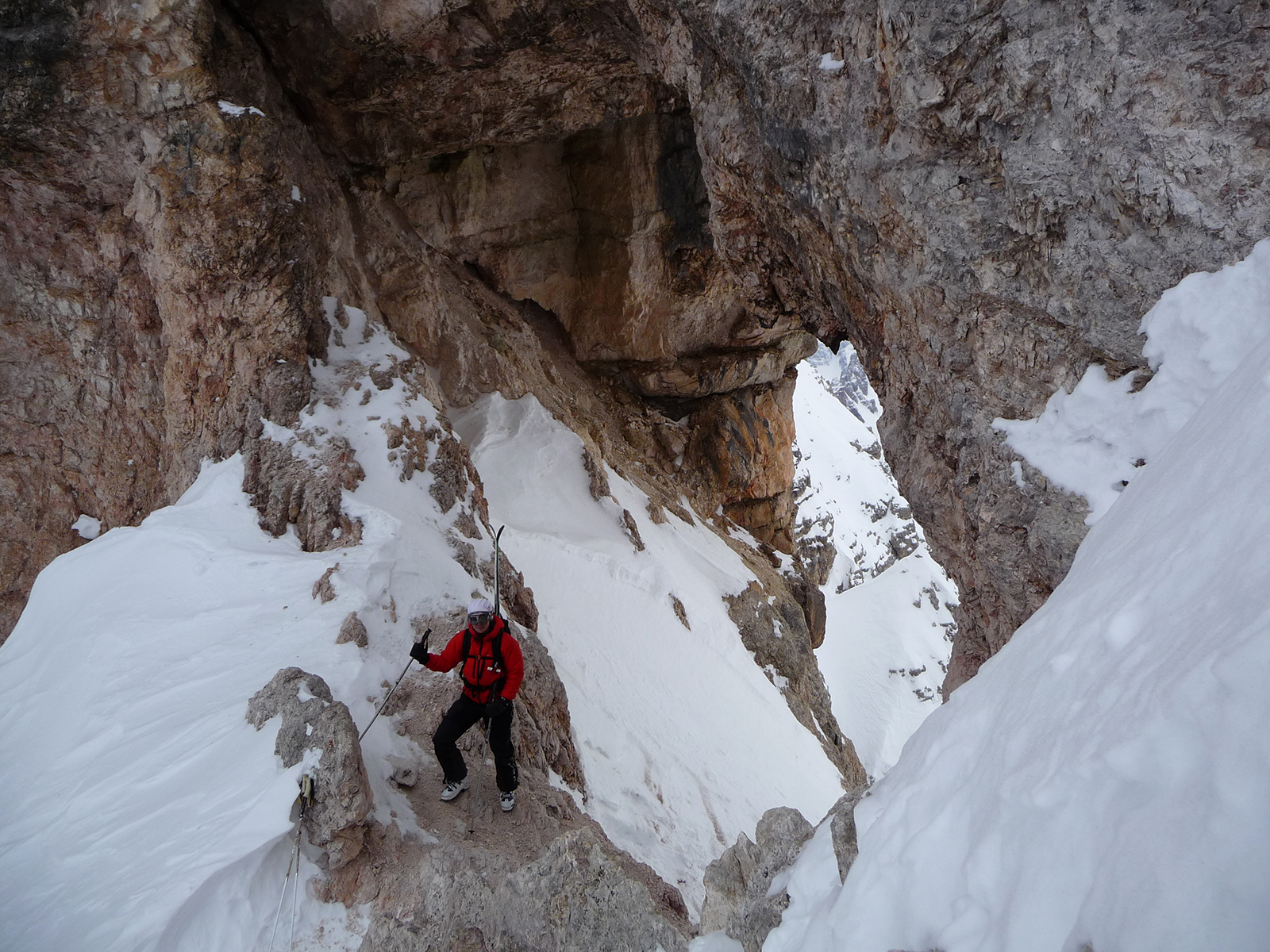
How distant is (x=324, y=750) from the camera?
5.02 m

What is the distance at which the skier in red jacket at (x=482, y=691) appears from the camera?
5574mm

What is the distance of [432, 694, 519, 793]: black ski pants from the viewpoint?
18.3 feet

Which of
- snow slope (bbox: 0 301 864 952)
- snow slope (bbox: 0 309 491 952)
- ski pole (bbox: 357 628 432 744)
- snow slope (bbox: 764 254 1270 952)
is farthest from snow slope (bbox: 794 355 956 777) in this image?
snow slope (bbox: 764 254 1270 952)

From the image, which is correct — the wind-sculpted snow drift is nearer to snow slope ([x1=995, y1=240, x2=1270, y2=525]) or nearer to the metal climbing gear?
snow slope ([x1=995, y1=240, x2=1270, y2=525])

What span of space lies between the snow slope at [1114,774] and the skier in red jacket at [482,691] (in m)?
2.44

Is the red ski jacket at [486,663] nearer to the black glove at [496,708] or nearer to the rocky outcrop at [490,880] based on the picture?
the black glove at [496,708]

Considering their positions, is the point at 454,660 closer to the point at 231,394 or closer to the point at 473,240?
the point at 231,394

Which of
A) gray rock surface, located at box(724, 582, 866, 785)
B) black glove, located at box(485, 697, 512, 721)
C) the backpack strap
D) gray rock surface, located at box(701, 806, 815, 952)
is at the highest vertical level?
gray rock surface, located at box(701, 806, 815, 952)

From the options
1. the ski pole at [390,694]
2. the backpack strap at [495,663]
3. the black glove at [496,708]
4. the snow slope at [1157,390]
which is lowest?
the ski pole at [390,694]

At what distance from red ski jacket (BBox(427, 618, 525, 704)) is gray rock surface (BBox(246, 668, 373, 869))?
0.75 m

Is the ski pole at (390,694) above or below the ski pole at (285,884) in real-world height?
above

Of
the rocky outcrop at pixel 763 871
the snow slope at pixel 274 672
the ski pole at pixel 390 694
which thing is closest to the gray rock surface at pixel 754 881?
the rocky outcrop at pixel 763 871

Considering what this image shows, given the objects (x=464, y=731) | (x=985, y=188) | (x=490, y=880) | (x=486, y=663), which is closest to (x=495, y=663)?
(x=486, y=663)

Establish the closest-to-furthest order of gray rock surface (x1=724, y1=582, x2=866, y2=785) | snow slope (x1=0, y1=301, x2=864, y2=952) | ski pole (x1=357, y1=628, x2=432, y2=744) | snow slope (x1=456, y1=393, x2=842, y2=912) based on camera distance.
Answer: snow slope (x1=0, y1=301, x2=864, y2=952) → ski pole (x1=357, y1=628, x2=432, y2=744) → snow slope (x1=456, y1=393, x2=842, y2=912) → gray rock surface (x1=724, y1=582, x2=866, y2=785)
